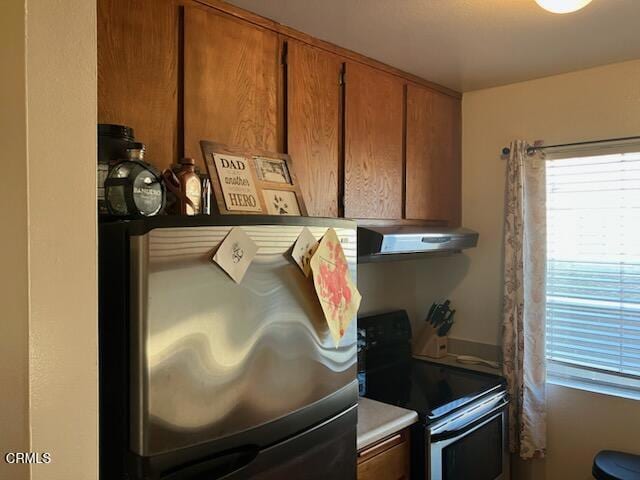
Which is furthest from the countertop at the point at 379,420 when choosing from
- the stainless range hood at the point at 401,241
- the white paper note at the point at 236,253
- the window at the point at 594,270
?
the window at the point at 594,270

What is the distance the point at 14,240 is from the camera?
2.50 ft

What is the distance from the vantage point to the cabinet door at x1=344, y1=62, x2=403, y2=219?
2.13m

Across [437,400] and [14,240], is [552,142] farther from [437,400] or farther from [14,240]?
[14,240]

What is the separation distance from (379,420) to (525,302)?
41.5 inches

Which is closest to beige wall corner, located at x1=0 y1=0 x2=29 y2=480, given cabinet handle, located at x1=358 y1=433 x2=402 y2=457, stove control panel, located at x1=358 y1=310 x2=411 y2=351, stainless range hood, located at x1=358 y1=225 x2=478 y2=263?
cabinet handle, located at x1=358 y1=433 x2=402 y2=457

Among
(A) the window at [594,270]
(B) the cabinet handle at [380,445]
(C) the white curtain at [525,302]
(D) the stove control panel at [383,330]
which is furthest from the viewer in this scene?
(D) the stove control panel at [383,330]

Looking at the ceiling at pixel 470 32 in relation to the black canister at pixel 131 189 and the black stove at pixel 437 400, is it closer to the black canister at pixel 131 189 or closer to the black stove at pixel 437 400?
the black canister at pixel 131 189

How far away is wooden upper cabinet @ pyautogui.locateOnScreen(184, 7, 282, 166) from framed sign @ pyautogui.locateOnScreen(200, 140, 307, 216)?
0.04 m

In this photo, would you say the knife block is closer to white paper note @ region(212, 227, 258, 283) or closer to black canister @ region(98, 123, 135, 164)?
white paper note @ region(212, 227, 258, 283)

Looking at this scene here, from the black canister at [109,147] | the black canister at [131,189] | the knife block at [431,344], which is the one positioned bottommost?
the knife block at [431,344]

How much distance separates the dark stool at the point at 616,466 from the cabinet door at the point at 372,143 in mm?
1352

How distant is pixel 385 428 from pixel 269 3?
1.54 meters

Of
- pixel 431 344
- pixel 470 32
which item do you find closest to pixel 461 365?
pixel 431 344

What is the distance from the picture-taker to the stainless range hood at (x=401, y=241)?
6.57 ft
